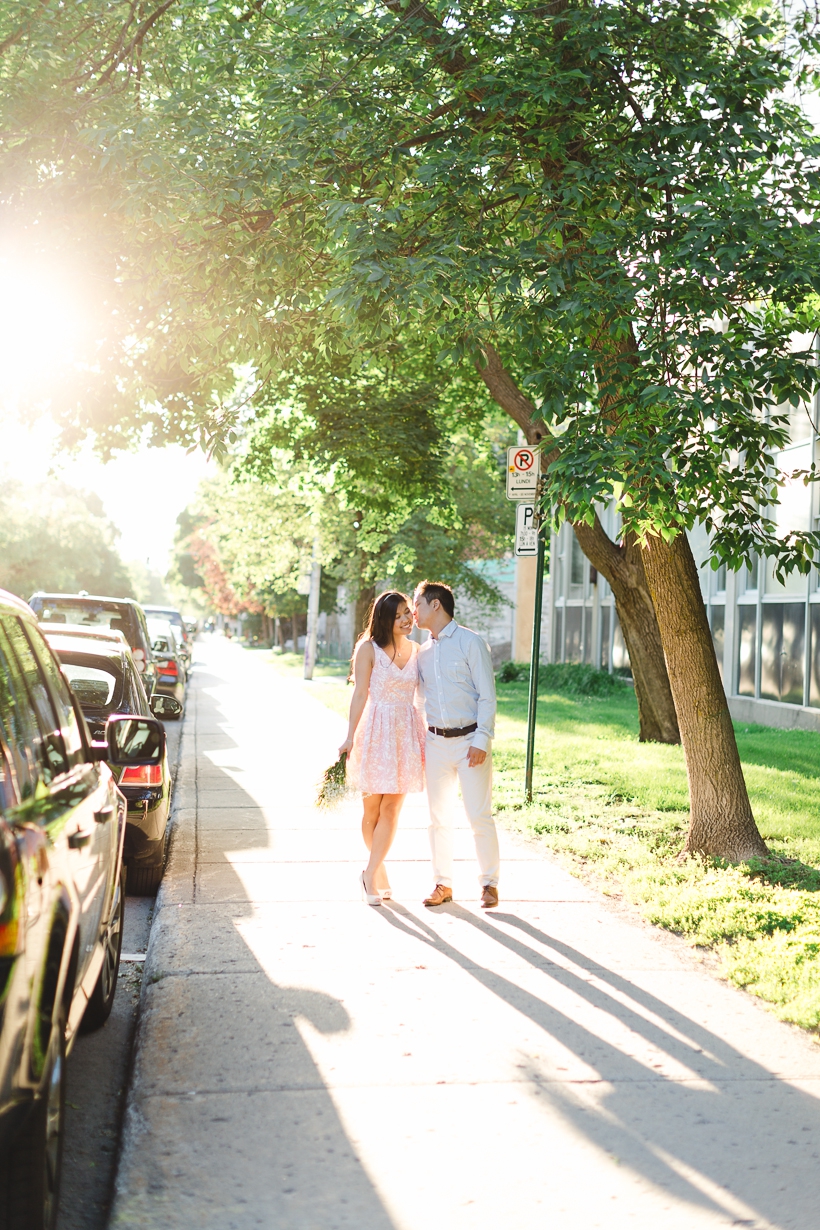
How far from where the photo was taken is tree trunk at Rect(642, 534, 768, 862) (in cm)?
838

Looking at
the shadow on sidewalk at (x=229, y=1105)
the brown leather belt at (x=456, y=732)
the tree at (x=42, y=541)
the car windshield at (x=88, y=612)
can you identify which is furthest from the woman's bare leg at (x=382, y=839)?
the tree at (x=42, y=541)

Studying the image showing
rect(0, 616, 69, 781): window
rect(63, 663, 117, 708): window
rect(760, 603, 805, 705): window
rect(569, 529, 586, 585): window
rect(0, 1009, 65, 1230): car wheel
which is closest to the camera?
rect(0, 1009, 65, 1230): car wheel

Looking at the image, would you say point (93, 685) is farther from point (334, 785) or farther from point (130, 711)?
point (334, 785)

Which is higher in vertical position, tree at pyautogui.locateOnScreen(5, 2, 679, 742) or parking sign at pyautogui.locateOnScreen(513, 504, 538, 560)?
tree at pyautogui.locateOnScreen(5, 2, 679, 742)

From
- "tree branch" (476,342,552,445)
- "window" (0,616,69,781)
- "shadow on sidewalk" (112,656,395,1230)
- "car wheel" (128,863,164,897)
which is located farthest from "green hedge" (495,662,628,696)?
"window" (0,616,69,781)

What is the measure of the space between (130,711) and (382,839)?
6.22ft

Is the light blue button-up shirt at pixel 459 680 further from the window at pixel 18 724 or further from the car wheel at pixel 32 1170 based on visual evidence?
the car wheel at pixel 32 1170

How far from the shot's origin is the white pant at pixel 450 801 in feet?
22.7

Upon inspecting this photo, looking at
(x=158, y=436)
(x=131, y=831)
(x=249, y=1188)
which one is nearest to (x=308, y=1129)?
(x=249, y=1188)

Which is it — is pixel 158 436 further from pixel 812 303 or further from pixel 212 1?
pixel 812 303

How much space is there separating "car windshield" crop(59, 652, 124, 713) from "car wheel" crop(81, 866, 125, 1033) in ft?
8.95

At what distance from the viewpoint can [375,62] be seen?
337 inches

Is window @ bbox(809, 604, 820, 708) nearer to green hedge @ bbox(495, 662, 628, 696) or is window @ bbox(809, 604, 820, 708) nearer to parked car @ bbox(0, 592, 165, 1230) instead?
A: green hedge @ bbox(495, 662, 628, 696)

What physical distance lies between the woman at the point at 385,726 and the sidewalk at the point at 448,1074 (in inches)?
20.6
